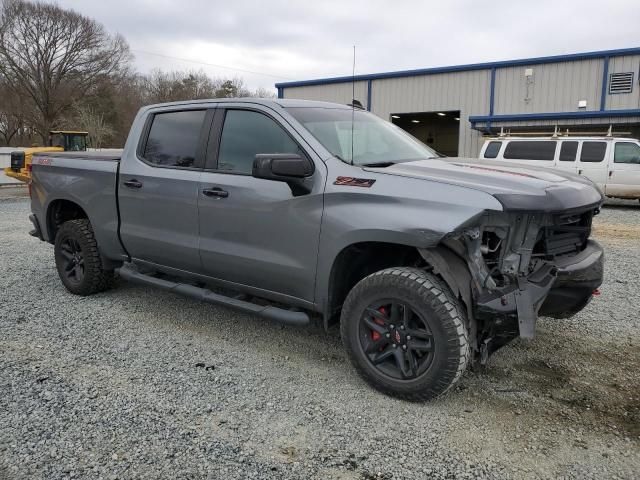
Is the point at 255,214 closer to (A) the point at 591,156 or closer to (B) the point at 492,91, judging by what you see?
(A) the point at 591,156

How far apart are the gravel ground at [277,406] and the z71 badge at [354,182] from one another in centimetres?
132

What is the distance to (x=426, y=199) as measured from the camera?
3.09 metres

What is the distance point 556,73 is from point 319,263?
20.7 metres

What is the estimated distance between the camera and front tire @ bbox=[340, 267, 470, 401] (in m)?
3.06

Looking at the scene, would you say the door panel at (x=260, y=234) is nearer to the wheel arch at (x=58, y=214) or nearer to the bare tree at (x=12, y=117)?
the wheel arch at (x=58, y=214)

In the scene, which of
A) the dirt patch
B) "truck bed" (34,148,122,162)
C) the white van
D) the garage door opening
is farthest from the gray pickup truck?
the garage door opening

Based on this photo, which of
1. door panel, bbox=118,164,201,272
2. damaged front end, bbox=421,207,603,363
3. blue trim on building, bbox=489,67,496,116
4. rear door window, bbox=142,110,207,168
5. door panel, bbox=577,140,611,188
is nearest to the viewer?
damaged front end, bbox=421,207,603,363

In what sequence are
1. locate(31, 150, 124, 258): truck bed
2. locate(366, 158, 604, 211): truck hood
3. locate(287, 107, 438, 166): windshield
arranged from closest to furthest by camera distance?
1. locate(366, 158, 604, 211): truck hood
2. locate(287, 107, 438, 166): windshield
3. locate(31, 150, 124, 258): truck bed

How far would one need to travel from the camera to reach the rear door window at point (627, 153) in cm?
1400

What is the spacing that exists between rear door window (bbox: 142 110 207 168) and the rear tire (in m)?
1.14

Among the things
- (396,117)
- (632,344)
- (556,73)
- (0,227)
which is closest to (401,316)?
(632,344)

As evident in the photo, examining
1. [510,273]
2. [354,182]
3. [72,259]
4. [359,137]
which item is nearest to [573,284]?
[510,273]

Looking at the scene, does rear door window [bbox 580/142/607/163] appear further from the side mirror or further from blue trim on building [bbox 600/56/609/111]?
the side mirror

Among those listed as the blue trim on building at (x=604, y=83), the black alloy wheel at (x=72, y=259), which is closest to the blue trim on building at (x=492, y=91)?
the blue trim on building at (x=604, y=83)
